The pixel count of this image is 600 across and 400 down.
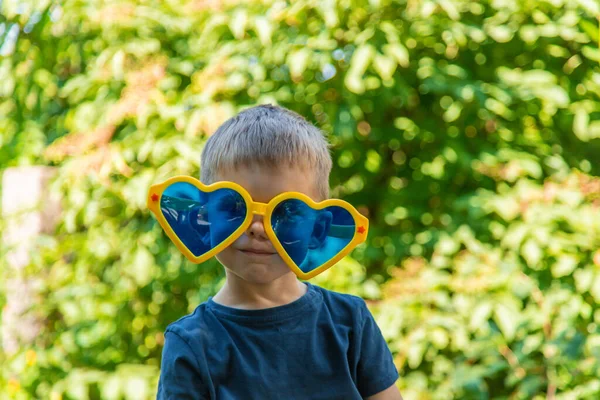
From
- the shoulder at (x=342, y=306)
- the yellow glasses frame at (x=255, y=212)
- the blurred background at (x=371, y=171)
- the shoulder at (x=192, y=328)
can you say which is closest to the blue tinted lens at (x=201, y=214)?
the yellow glasses frame at (x=255, y=212)

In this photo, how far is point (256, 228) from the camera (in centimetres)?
131

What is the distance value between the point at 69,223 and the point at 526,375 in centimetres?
176

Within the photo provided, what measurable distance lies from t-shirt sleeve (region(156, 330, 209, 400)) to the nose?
0.20 m

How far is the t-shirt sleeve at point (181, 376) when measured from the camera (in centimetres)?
128

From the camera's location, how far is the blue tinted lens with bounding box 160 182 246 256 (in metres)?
1.30

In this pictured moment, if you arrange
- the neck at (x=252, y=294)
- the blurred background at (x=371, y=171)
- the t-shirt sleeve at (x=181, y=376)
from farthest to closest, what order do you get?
the blurred background at (x=371, y=171)
the neck at (x=252, y=294)
the t-shirt sleeve at (x=181, y=376)

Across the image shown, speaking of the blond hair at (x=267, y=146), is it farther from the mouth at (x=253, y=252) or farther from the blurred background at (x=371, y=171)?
the blurred background at (x=371, y=171)

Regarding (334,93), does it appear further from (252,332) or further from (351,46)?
(252,332)

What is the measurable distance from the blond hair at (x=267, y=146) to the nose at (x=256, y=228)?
0.29 ft

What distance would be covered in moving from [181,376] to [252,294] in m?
0.19

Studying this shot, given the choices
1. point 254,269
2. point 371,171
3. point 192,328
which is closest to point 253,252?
point 254,269

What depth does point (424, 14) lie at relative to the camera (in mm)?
2766

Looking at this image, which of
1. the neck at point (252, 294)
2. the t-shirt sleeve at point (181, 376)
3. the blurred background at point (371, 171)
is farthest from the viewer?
the blurred background at point (371, 171)

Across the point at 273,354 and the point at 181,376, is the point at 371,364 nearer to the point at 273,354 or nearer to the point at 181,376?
the point at 273,354
